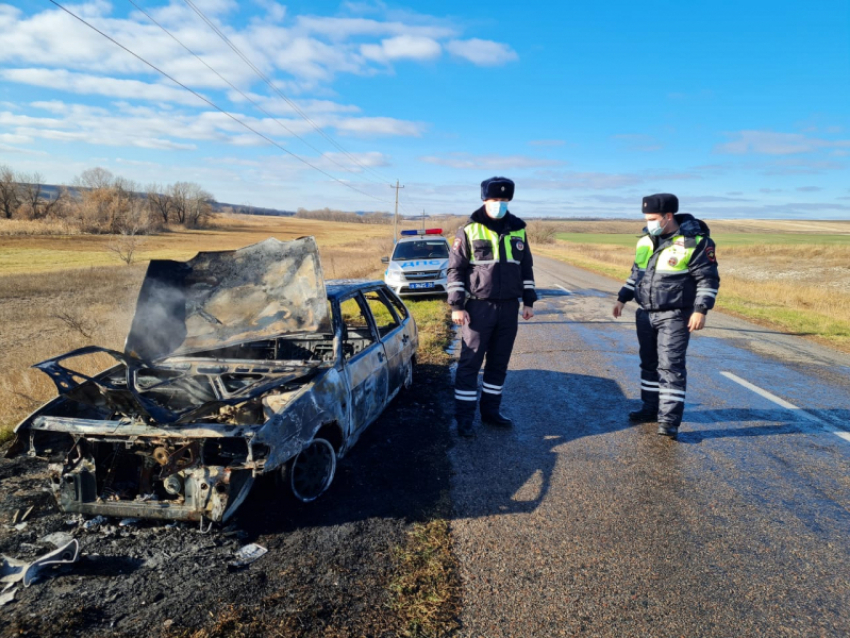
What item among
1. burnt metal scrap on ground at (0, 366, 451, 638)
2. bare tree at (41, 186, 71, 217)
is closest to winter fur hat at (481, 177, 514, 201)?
burnt metal scrap on ground at (0, 366, 451, 638)

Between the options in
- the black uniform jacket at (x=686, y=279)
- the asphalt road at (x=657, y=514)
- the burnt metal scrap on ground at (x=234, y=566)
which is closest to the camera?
the burnt metal scrap on ground at (x=234, y=566)

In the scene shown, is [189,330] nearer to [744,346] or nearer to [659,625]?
[659,625]

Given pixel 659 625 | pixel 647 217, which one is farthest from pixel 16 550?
pixel 647 217

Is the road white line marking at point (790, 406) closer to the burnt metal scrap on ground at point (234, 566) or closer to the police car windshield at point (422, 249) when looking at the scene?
the burnt metal scrap on ground at point (234, 566)

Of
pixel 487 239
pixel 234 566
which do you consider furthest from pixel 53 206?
pixel 234 566

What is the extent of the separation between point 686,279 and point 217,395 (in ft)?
13.1

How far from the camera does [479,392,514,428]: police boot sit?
4910 mm

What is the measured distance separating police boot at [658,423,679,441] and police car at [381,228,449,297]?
911cm

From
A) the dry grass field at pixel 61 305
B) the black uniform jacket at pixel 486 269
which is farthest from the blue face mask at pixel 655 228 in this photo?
the dry grass field at pixel 61 305

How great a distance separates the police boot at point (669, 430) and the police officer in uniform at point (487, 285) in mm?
1386

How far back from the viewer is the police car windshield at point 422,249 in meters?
14.6

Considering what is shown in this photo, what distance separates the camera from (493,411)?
195 inches

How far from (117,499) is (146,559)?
415 mm

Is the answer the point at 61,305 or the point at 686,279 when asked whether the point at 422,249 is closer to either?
the point at 686,279
